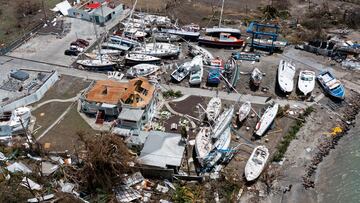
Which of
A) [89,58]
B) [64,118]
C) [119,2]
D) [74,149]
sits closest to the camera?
[74,149]

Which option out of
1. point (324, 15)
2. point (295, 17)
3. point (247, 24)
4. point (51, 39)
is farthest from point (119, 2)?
point (324, 15)

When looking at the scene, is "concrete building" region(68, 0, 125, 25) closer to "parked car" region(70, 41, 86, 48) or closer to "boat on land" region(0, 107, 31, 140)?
"parked car" region(70, 41, 86, 48)

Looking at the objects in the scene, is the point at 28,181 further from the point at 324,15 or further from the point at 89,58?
the point at 324,15

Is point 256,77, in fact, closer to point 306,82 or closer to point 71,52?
point 306,82

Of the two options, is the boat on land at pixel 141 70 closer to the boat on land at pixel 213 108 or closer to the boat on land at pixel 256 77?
the boat on land at pixel 213 108

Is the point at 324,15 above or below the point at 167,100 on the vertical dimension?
above

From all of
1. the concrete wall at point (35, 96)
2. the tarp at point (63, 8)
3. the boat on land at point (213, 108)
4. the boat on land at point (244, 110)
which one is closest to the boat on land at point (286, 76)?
the boat on land at point (244, 110)

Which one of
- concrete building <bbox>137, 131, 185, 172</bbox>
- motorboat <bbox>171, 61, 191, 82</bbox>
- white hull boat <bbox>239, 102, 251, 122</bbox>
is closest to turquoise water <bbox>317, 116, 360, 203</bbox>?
white hull boat <bbox>239, 102, 251, 122</bbox>
